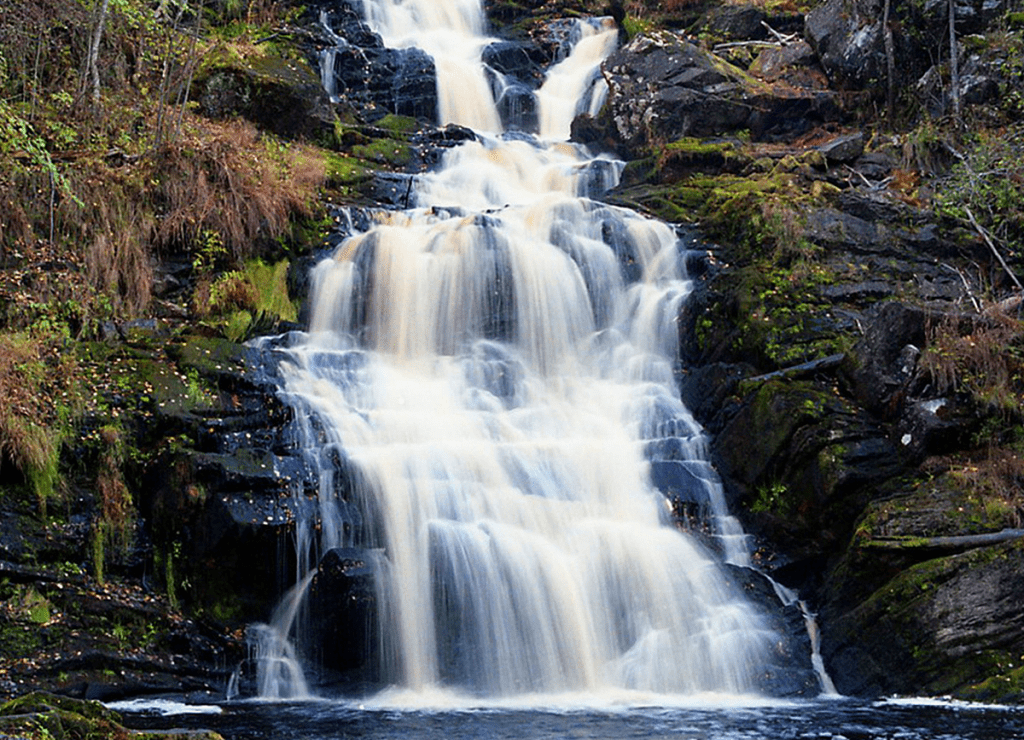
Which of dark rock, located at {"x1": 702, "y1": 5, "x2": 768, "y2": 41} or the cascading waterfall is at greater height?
dark rock, located at {"x1": 702, "y1": 5, "x2": 768, "y2": 41}

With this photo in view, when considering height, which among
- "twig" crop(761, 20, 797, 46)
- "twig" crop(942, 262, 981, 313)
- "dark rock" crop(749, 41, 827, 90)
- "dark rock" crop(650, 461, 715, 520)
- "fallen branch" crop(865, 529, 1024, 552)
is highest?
"twig" crop(761, 20, 797, 46)

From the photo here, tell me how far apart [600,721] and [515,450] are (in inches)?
157

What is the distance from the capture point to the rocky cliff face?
8.68m

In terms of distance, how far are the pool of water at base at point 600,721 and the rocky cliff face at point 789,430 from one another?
0.61 meters

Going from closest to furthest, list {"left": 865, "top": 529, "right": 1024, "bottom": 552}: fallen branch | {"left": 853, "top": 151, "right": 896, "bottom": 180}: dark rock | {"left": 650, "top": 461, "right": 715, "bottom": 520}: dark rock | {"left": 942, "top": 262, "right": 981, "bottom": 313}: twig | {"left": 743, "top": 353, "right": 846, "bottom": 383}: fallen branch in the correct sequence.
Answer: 1. {"left": 865, "top": 529, "right": 1024, "bottom": 552}: fallen branch
2. {"left": 650, "top": 461, "right": 715, "bottom": 520}: dark rock
3. {"left": 743, "top": 353, "right": 846, "bottom": 383}: fallen branch
4. {"left": 942, "top": 262, "right": 981, "bottom": 313}: twig
5. {"left": 853, "top": 151, "right": 896, "bottom": 180}: dark rock

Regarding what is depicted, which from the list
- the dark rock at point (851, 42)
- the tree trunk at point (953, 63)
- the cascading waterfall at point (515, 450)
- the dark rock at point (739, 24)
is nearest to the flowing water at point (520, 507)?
the cascading waterfall at point (515, 450)

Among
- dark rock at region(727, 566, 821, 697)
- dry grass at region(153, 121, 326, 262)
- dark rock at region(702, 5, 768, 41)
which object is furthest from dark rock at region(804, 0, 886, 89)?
dark rock at region(727, 566, 821, 697)

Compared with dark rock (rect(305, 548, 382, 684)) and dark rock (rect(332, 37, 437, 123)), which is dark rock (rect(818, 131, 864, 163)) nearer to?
dark rock (rect(332, 37, 437, 123))

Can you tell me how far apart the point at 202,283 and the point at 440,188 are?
5.69 metres

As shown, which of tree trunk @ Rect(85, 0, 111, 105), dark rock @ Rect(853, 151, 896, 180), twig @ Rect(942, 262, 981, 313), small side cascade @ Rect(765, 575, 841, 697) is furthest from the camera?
dark rock @ Rect(853, 151, 896, 180)

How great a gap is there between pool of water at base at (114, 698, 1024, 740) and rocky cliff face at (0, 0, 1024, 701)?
0.61m

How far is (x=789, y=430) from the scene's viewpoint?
10.8m

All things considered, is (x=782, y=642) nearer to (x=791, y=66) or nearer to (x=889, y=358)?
(x=889, y=358)

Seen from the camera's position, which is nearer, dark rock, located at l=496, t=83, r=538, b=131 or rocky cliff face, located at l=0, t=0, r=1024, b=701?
rocky cliff face, located at l=0, t=0, r=1024, b=701
